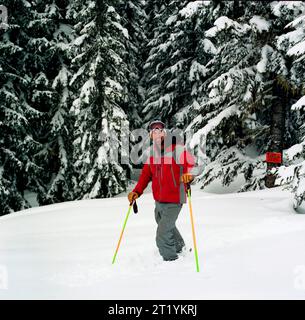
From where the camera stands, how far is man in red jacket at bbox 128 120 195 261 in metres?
5.44

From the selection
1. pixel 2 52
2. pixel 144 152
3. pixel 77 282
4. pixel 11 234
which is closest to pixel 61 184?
pixel 144 152

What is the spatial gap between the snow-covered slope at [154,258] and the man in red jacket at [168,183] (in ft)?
1.07

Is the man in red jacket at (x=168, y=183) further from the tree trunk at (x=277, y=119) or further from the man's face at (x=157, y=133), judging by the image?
the tree trunk at (x=277, y=119)

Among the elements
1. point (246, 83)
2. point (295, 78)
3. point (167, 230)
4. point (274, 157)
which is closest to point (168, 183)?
point (167, 230)

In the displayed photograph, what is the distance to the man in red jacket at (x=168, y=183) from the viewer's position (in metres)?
5.44

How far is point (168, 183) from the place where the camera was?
5.51 m

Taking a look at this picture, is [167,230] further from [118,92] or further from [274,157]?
[118,92]

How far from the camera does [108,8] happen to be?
15906mm

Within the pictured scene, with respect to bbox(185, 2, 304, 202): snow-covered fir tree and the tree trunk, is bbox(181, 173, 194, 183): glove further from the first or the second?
the tree trunk

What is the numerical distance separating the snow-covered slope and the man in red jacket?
326 mm

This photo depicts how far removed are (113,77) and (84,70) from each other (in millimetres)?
1273

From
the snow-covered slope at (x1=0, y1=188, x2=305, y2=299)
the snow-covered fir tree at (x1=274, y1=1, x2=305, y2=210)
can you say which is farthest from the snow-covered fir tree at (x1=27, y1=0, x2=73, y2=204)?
the snow-covered fir tree at (x1=274, y1=1, x2=305, y2=210)

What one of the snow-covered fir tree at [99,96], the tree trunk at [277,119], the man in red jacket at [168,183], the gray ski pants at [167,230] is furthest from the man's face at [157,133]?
the snow-covered fir tree at [99,96]
